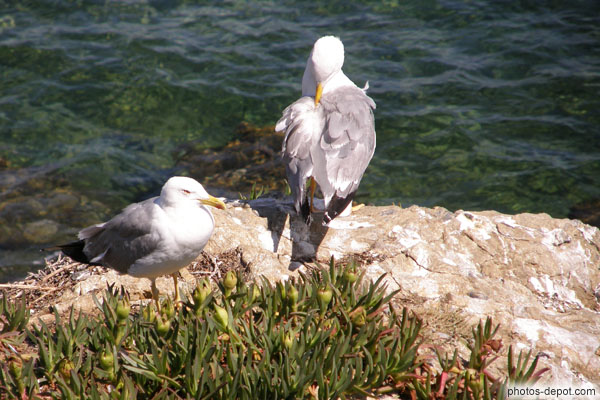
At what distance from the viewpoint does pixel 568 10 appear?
1084 cm

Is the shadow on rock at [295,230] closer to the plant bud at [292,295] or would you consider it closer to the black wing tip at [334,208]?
the black wing tip at [334,208]

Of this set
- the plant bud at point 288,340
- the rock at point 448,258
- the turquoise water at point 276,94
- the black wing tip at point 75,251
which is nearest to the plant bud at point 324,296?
the plant bud at point 288,340

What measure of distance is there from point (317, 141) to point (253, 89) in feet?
16.6

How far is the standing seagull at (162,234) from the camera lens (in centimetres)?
387

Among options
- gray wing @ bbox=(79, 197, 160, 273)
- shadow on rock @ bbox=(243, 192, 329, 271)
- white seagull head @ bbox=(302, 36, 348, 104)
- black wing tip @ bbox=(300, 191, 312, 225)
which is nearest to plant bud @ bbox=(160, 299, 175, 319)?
gray wing @ bbox=(79, 197, 160, 273)

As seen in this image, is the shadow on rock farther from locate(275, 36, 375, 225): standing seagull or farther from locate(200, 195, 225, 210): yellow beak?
locate(200, 195, 225, 210): yellow beak

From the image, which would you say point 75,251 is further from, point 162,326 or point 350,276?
point 350,276

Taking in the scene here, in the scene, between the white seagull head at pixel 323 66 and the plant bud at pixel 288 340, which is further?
the white seagull head at pixel 323 66

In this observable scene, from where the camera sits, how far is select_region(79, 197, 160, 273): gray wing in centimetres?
400

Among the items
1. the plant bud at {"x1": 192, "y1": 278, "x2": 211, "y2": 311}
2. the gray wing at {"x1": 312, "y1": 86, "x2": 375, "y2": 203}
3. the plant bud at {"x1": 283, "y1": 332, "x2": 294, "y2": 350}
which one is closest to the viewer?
the plant bud at {"x1": 283, "y1": 332, "x2": 294, "y2": 350}

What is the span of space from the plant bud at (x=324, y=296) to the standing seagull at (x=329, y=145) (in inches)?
40.8

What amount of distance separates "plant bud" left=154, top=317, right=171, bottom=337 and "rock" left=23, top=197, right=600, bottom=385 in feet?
3.91

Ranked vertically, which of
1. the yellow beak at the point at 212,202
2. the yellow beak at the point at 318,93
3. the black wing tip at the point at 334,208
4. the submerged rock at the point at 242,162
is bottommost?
the submerged rock at the point at 242,162

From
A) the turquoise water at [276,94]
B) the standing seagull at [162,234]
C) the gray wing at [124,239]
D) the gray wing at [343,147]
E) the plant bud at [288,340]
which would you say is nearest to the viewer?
the plant bud at [288,340]
